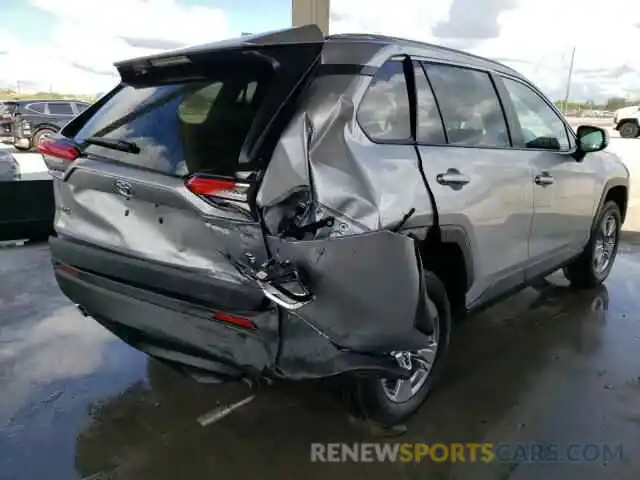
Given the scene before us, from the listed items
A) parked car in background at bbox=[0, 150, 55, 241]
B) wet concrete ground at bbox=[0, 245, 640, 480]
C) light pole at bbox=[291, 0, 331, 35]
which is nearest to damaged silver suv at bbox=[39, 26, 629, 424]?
wet concrete ground at bbox=[0, 245, 640, 480]

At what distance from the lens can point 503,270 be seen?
11.6 ft

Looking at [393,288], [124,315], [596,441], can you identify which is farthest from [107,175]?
[596,441]

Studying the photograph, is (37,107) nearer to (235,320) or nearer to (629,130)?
(235,320)

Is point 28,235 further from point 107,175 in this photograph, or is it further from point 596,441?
point 596,441

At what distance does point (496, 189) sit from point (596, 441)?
4.43 ft

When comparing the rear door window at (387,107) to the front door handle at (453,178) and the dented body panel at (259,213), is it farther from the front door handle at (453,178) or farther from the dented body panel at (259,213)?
the front door handle at (453,178)

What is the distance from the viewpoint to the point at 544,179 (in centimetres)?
377

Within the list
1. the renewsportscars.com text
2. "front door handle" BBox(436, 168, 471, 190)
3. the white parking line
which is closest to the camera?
the renewsportscars.com text

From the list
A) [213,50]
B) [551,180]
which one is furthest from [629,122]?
[213,50]

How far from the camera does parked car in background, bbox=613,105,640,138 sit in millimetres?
24203

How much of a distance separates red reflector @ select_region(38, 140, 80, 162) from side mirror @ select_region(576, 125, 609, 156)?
11.2 feet

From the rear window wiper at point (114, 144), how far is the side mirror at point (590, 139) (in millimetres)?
3235

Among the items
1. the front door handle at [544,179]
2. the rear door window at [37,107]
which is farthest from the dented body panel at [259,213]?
the rear door window at [37,107]

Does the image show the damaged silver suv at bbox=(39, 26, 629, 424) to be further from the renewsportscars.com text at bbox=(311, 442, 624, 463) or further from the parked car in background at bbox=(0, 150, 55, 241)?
the parked car in background at bbox=(0, 150, 55, 241)
